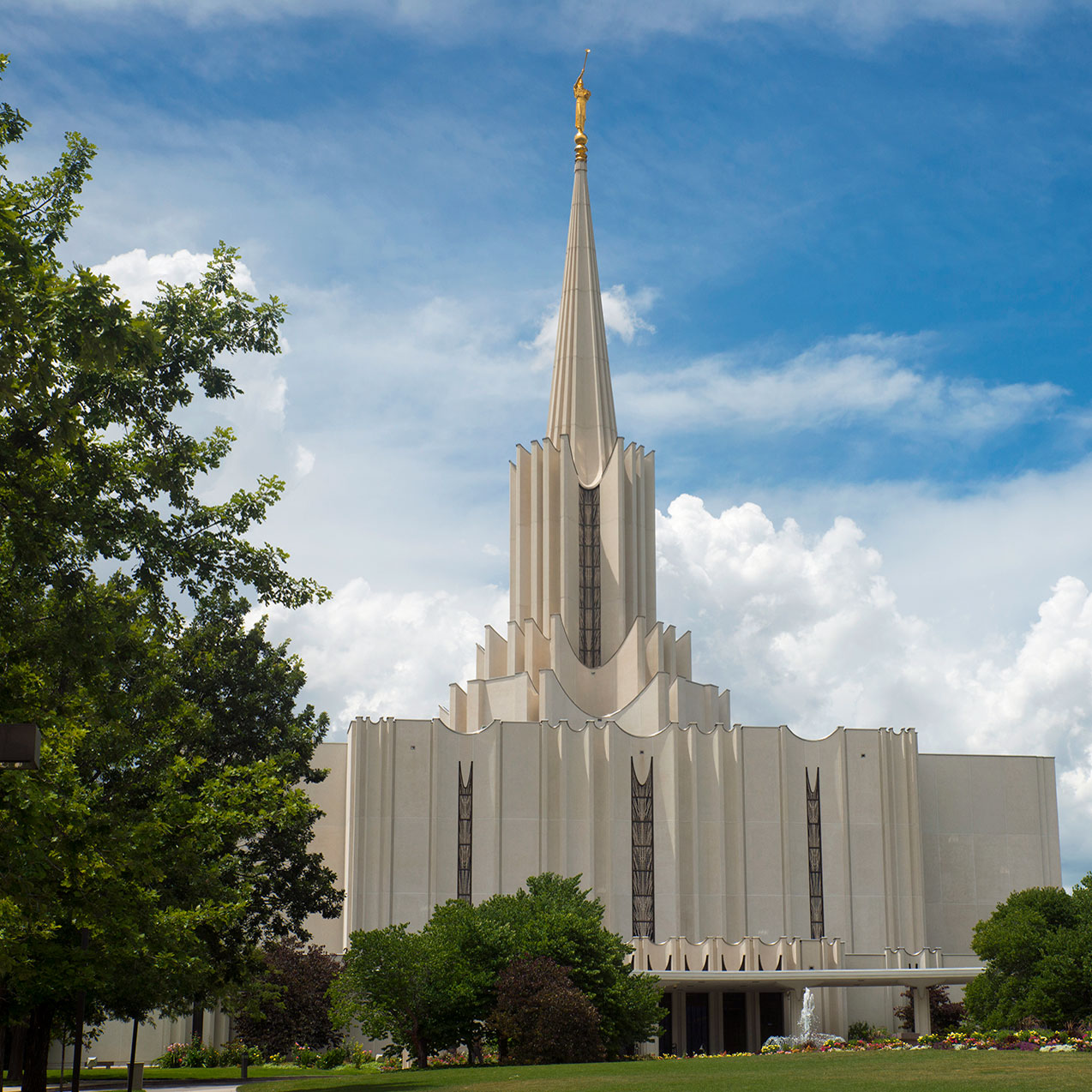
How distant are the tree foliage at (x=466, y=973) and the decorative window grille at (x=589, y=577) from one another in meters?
26.3

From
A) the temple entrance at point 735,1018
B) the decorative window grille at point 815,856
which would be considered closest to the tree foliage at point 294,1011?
the temple entrance at point 735,1018

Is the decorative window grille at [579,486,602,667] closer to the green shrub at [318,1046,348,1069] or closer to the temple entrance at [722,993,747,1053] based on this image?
the temple entrance at [722,993,747,1053]

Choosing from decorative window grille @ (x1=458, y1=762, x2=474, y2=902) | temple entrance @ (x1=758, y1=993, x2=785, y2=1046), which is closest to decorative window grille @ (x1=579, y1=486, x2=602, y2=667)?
decorative window grille @ (x1=458, y1=762, x2=474, y2=902)

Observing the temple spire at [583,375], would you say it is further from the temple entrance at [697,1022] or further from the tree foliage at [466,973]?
the tree foliage at [466,973]

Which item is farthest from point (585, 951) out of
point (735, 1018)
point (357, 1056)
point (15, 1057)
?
point (735, 1018)

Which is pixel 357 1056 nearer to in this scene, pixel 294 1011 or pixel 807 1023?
pixel 294 1011

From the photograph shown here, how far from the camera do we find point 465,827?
54312mm

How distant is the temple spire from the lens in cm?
6266

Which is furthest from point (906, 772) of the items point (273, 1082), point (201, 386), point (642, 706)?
point (201, 386)

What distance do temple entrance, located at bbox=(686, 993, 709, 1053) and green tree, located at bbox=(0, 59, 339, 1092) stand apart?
29.4 meters

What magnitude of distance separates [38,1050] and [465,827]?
30.4 metres

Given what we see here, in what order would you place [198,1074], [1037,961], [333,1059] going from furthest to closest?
[333,1059] → [198,1074] → [1037,961]

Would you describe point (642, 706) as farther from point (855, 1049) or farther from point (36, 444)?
point (36, 444)

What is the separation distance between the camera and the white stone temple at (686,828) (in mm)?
52875
